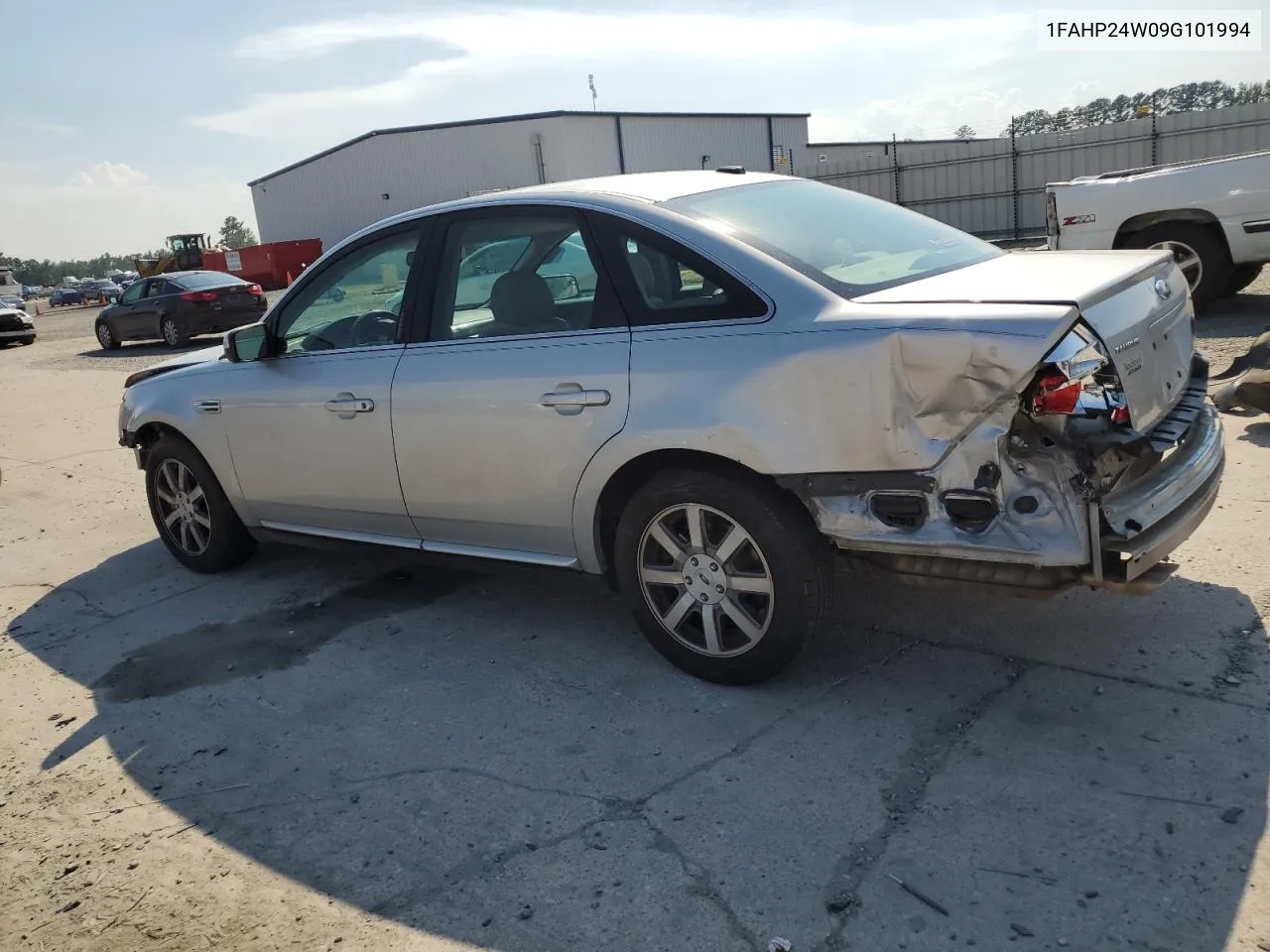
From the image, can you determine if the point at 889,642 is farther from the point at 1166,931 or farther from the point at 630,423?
the point at 1166,931

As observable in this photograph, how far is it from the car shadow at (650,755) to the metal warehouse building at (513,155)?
36.8m

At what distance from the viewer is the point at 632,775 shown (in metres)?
3.28

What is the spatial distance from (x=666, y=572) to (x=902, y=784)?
3.67 ft

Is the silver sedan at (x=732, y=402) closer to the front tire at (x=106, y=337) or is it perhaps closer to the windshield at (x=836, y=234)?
the windshield at (x=836, y=234)

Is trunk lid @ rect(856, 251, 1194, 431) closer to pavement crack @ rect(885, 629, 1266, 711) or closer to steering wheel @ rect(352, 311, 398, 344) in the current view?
pavement crack @ rect(885, 629, 1266, 711)

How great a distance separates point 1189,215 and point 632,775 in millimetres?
8638

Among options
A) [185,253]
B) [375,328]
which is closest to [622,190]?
[375,328]

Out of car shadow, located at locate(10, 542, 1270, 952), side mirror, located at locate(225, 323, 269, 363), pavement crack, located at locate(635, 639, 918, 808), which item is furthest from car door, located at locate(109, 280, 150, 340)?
pavement crack, located at locate(635, 639, 918, 808)

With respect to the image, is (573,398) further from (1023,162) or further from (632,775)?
(1023,162)

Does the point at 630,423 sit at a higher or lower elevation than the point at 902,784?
higher

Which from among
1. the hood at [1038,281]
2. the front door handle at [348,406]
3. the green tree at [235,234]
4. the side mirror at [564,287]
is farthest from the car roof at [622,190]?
the green tree at [235,234]

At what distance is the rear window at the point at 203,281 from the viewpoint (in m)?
20.3

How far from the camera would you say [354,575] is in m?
5.52

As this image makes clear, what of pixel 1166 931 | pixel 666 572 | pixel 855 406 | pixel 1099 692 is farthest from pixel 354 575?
pixel 1166 931
